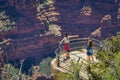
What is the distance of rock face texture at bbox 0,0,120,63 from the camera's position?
79562 millimetres

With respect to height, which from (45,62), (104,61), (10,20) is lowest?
(45,62)

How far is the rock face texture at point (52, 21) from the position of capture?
261 feet

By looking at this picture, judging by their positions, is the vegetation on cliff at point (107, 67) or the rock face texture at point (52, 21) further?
the rock face texture at point (52, 21)

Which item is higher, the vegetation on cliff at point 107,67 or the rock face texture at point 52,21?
the vegetation on cliff at point 107,67

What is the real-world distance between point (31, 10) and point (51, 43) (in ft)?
29.1

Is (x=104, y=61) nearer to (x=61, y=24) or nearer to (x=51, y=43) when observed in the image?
(x=51, y=43)

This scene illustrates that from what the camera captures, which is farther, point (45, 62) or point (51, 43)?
point (51, 43)

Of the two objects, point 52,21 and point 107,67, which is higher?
point 107,67

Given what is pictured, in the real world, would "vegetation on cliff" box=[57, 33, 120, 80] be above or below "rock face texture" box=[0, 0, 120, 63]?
above

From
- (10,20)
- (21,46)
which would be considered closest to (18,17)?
(10,20)

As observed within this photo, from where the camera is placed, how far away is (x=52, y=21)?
86.8 metres

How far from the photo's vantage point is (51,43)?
267 feet

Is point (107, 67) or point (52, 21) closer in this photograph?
point (107, 67)

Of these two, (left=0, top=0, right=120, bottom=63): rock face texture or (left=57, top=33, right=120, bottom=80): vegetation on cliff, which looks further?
(left=0, top=0, right=120, bottom=63): rock face texture
